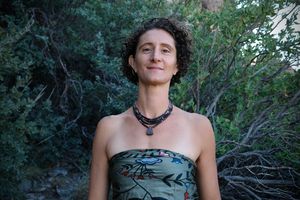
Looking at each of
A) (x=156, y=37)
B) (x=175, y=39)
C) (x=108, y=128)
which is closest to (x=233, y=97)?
(x=175, y=39)

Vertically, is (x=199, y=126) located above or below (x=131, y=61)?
below

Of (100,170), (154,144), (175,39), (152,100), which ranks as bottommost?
(100,170)

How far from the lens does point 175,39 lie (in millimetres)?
1884

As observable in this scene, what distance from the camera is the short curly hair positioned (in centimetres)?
188

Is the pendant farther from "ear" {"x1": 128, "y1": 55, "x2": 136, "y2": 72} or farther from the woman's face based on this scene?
"ear" {"x1": 128, "y1": 55, "x2": 136, "y2": 72}

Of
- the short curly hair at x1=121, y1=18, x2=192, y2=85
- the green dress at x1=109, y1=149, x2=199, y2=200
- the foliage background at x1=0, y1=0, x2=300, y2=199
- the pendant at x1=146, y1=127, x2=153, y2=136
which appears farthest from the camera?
the foliage background at x1=0, y1=0, x2=300, y2=199

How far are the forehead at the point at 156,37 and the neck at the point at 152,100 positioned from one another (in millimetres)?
210

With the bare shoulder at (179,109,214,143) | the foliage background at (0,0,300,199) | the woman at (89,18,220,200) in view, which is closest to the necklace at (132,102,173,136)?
the woman at (89,18,220,200)

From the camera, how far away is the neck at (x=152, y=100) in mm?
1752

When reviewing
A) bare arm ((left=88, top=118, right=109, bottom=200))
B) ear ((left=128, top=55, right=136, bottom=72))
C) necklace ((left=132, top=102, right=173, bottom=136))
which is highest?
ear ((left=128, top=55, right=136, bottom=72))

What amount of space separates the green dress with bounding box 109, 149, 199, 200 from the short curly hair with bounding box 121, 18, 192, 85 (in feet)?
1.67

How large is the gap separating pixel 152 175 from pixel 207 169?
308 mm

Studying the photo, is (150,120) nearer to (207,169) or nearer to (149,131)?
(149,131)

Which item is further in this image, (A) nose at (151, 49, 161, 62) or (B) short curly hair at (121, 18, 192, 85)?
(B) short curly hair at (121, 18, 192, 85)
